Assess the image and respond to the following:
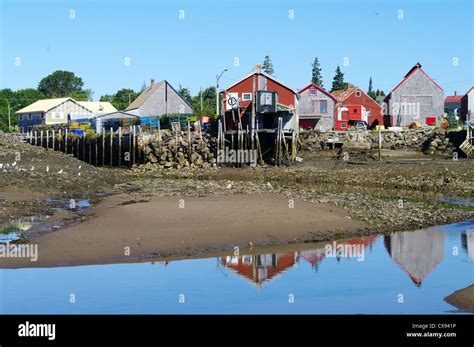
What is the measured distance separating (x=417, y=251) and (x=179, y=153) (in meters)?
39.7

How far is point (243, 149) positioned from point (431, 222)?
3382 centimetres

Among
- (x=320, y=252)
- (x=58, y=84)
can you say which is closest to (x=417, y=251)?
(x=320, y=252)

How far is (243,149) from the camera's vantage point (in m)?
60.9

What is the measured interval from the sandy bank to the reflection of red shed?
5659 cm

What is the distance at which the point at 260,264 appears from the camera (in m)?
20.4

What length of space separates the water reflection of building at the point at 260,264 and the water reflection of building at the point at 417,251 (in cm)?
328

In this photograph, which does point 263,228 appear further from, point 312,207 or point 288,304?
point 288,304

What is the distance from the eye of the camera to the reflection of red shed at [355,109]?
85438 millimetres

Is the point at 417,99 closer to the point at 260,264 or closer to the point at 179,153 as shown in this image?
the point at 179,153

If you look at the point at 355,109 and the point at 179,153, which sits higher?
the point at 355,109

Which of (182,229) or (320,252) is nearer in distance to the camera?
(320,252)

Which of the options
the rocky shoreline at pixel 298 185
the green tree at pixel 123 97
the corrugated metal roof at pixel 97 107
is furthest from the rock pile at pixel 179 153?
the green tree at pixel 123 97

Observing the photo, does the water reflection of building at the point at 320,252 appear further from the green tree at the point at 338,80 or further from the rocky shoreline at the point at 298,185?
the green tree at the point at 338,80
